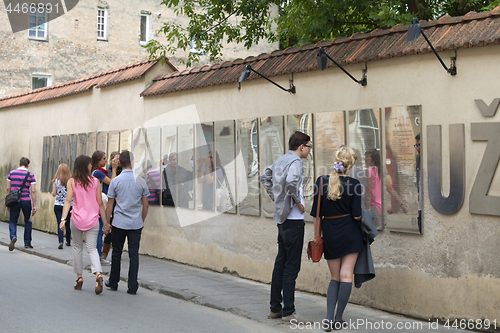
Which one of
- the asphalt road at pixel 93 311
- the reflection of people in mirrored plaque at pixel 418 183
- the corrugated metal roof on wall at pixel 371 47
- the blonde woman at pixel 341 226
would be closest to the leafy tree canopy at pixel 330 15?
the corrugated metal roof on wall at pixel 371 47

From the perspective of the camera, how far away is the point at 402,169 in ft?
21.5

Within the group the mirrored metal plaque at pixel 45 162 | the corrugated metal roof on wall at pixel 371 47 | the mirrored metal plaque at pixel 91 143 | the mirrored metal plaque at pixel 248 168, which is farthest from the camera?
the mirrored metal plaque at pixel 45 162

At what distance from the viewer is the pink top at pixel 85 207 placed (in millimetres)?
7754

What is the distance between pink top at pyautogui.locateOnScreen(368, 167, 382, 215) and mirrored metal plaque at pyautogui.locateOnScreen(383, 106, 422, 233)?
0.30 ft

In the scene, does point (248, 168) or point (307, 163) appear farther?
point (248, 168)

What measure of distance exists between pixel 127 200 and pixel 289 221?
2549 millimetres

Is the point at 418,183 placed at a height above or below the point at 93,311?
above

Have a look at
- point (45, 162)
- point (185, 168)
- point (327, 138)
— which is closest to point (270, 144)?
point (327, 138)

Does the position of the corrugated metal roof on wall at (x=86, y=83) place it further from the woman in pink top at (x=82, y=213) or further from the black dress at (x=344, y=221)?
the black dress at (x=344, y=221)

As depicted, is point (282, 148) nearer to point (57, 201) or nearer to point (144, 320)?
point (144, 320)

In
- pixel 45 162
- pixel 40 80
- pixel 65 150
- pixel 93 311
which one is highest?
pixel 40 80

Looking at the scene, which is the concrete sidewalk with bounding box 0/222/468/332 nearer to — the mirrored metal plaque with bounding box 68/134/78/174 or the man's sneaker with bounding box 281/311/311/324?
the man's sneaker with bounding box 281/311/311/324

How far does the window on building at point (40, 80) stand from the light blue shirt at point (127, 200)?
19820mm

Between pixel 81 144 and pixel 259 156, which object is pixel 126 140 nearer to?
pixel 81 144
